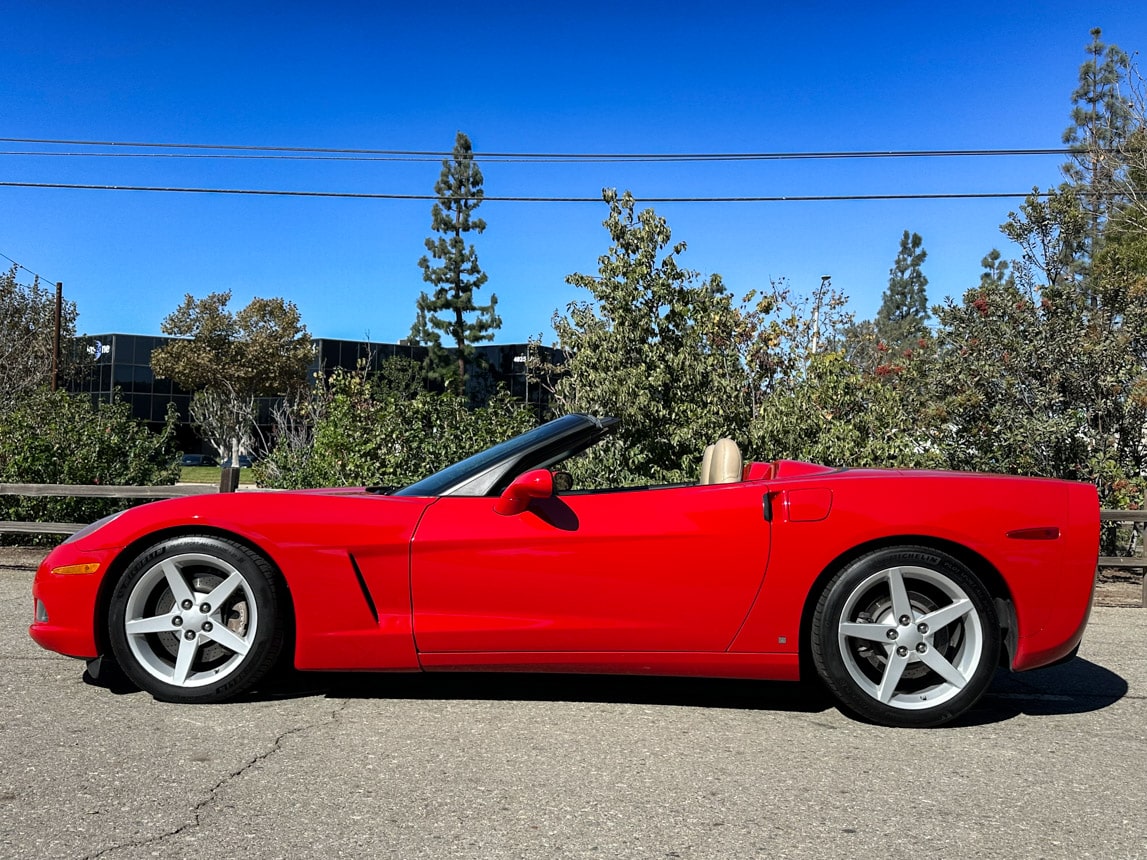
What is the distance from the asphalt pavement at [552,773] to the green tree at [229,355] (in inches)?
1685

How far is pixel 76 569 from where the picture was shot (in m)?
3.97

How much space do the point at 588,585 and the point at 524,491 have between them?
45 cm

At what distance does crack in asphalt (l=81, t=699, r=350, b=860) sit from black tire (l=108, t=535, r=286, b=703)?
0.35 meters

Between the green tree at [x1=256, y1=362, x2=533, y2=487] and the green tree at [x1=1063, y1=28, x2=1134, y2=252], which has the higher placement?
the green tree at [x1=1063, y1=28, x2=1134, y2=252]

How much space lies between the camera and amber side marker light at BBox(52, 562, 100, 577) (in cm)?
396

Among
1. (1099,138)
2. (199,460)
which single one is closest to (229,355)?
(199,460)

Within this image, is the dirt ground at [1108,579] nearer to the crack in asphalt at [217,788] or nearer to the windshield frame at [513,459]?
the windshield frame at [513,459]

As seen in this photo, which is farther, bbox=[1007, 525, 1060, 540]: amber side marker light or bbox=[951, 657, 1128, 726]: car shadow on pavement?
bbox=[951, 657, 1128, 726]: car shadow on pavement

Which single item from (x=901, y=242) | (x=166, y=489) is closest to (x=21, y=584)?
(x=166, y=489)

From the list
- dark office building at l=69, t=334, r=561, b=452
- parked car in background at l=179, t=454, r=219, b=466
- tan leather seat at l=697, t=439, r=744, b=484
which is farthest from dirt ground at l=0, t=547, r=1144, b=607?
parked car in background at l=179, t=454, r=219, b=466

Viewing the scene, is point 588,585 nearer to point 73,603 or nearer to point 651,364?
point 73,603

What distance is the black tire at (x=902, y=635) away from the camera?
3777 mm

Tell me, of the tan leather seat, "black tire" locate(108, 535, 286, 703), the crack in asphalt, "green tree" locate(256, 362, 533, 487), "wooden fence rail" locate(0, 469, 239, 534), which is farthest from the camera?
"green tree" locate(256, 362, 533, 487)

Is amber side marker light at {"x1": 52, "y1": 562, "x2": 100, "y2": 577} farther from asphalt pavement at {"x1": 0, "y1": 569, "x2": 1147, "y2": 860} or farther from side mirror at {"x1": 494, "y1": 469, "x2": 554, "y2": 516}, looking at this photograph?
side mirror at {"x1": 494, "y1": 469, "x2": 554, "y2": 516}
